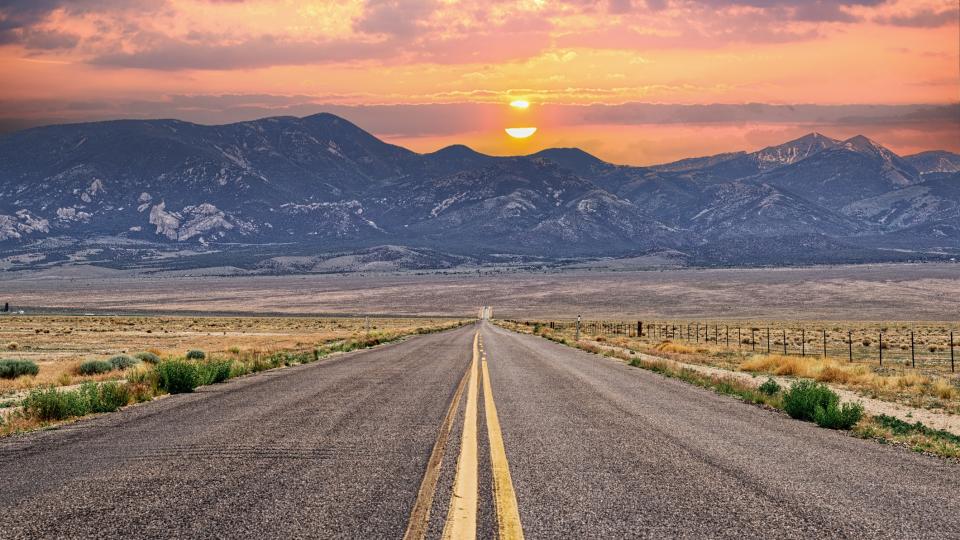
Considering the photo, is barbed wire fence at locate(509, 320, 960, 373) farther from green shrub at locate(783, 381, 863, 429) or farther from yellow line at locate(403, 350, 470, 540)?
yellow line at locate(403, 350, 470, 540)

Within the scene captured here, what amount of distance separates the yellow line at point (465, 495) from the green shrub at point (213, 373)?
371 inches

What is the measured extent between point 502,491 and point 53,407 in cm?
901

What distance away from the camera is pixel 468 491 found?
684 cm

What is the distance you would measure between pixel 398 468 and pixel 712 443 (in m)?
4.15

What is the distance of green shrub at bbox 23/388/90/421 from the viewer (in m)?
12.4

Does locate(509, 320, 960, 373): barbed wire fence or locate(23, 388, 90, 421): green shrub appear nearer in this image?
locate(23, 388, 90, 421): green shrub

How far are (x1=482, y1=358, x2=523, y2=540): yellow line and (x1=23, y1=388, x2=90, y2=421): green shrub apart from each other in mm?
6908

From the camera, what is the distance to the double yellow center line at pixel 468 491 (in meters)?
5.71

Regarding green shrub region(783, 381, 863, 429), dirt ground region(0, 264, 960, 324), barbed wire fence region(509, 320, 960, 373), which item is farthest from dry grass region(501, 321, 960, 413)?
dirt ground region(0, 264, 960, 324)

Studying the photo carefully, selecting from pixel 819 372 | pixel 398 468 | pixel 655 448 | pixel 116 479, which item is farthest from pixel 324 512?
pixel 819 372

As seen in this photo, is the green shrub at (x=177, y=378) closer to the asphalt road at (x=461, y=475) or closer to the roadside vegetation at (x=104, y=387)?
the roadside vegetation at (x=104, y=387)

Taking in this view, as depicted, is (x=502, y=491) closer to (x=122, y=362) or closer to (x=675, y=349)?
(x=122, y=362)

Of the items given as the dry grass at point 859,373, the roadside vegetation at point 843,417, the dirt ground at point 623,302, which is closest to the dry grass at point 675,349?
the dry grass at point 859,373

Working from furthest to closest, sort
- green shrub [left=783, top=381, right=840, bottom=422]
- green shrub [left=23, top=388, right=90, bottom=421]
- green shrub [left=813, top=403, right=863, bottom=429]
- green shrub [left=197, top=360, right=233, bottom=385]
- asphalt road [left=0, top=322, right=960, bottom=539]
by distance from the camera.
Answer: green shrub [left=197, top=360, right=233, bottom=385]
green shrub [left=783, top=381, right=840, bottom=422]
green shrub [left=23, top=388, right=90, bottom=421]
green shrub [left=813, top=403, right=863, bottom=429]
asphalt road [left=0, top=322, right=960, bottom=539]
